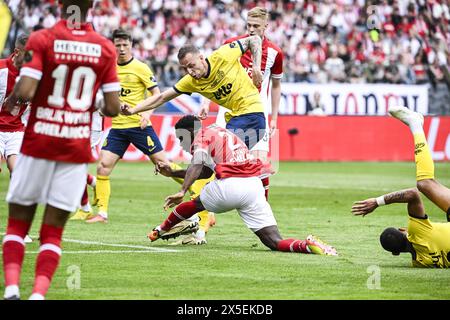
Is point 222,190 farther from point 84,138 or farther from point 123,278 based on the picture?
point 84,138

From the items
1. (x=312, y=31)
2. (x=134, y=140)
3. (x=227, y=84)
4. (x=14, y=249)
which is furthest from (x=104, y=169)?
(x=312, y=31)

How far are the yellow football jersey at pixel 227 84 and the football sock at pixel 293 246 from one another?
183 cm

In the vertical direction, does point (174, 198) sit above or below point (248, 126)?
below

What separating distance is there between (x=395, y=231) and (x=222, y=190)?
1968 mm

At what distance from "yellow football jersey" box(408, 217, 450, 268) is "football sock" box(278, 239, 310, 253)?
1452 mm

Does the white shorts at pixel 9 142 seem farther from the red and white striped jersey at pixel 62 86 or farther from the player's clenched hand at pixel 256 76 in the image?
the red and white striped jersey at pixel 62 86

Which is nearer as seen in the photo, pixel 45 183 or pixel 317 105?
pixel 45 183

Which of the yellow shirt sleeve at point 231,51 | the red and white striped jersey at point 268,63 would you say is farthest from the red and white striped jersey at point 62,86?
the red and white striped jersey at point 268,63

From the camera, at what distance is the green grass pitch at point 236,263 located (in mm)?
8523

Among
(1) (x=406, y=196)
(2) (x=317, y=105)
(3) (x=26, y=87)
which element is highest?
(2) (x=317, y=105)

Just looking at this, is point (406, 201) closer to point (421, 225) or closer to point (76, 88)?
point (421, 225)

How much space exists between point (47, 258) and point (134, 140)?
302 inches

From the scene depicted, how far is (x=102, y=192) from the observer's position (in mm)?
14906

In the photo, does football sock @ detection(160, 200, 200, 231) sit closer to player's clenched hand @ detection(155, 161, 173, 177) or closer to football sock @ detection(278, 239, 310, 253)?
player's clenched hand @ detection(155, 161, 173, 177)
